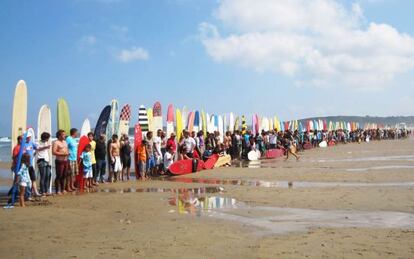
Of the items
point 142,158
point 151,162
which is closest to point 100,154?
point 142,158

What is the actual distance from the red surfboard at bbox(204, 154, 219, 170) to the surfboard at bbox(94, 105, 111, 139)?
4.12 meters

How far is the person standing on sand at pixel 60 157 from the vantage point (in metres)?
10.0

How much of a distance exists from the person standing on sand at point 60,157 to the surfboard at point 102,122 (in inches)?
138

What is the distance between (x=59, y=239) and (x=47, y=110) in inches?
259

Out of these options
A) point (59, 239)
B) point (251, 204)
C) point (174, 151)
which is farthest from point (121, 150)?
point (59, 239)

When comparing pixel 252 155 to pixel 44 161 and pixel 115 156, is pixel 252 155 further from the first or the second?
pixel 44 161

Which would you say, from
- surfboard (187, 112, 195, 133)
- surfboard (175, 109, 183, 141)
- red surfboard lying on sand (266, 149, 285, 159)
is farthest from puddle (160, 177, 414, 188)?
red surfboard lying on sand (266, 149, 285, 159)

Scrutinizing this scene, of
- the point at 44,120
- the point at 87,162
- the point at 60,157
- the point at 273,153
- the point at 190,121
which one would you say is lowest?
the point at 87,162

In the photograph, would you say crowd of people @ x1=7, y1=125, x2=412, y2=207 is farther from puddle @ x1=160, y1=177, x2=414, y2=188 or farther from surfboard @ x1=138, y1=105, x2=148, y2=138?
puddle @ x1=160, y1=177, x2=414, y2=188

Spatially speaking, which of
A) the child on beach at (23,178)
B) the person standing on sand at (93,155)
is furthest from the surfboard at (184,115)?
the child on beach at (23,178)

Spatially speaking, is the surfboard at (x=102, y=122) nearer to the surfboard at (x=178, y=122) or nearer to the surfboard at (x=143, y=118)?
the surfboard at (x=143, y=118)

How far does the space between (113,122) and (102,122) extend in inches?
20.8

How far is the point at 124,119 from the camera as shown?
15516 mm

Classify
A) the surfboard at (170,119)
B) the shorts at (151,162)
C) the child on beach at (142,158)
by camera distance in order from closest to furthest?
the child on beach at (142,158) → the shorts at (151,162) → the surfboard at (170,119)
